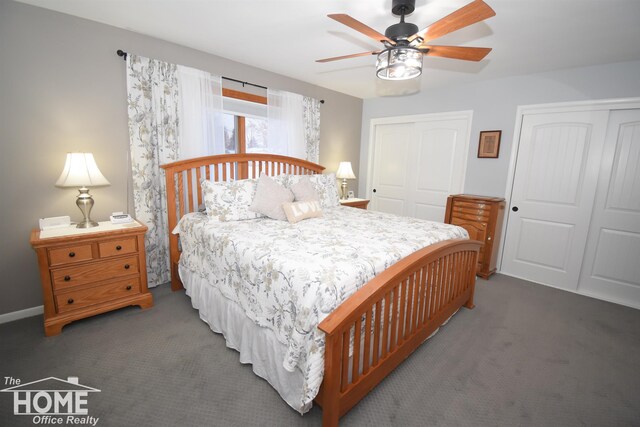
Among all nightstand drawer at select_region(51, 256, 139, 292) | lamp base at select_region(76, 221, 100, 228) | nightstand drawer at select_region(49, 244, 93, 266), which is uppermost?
lamp base at select_region(76, 221, 100, 228)

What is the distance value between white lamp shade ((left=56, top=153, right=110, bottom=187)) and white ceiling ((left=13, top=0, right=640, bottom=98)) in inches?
43.5

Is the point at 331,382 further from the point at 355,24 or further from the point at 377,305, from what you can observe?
the point at 355,24

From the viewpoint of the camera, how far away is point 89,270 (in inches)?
85.0

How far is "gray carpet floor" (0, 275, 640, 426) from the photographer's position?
151cm

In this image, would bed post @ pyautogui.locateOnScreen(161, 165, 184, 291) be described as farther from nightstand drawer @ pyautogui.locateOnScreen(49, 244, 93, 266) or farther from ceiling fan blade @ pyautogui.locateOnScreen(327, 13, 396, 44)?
ceiling fan blade @ pyautogui.locateOnScreen(327, 13, 396, 44)

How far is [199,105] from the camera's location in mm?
2885

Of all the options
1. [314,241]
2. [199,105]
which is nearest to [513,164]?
[314,241]

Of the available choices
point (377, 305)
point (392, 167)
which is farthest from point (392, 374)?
point (392, 167)

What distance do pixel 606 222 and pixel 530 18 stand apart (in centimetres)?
229

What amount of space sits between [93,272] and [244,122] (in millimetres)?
2155

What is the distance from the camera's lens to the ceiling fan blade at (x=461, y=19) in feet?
4.27

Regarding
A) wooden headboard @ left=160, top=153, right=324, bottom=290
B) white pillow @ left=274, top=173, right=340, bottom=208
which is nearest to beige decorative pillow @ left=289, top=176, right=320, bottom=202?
white pillow @ left=274, top=173, right=340, bottom=208

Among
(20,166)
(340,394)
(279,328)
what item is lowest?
(340,394)

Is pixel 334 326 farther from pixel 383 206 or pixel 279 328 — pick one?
pixel 383 206
